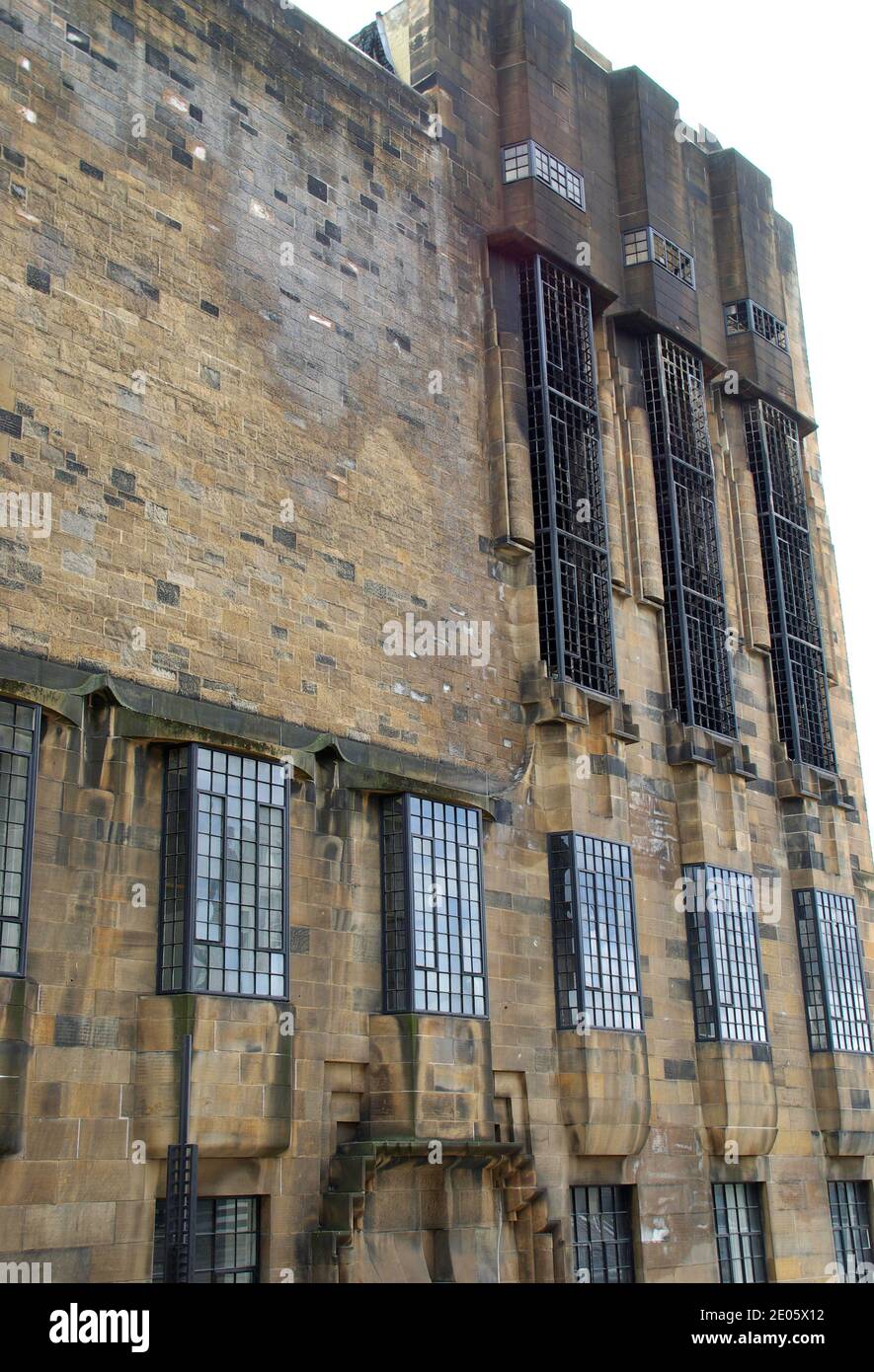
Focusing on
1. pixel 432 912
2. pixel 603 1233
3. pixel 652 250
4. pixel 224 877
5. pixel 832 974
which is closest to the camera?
pixel 224 877

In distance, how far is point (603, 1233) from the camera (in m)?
22.4

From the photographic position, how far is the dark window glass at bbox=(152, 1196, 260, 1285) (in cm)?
1697

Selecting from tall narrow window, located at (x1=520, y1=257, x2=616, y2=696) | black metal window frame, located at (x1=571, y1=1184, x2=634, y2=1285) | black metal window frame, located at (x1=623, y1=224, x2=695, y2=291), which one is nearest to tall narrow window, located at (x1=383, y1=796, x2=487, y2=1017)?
black metal window frame, located at (x1=571, y1=1184, x2=634, y2=1285)

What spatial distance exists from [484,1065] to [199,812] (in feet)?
19.4

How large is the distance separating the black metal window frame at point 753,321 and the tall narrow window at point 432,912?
53.6 feet

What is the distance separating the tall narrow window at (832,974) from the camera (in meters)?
28.0

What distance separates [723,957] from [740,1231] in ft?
15.7

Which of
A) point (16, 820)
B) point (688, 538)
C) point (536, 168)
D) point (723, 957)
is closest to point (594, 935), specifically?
point (723, 957)

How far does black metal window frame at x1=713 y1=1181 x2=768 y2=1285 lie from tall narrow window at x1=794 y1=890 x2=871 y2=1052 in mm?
3468

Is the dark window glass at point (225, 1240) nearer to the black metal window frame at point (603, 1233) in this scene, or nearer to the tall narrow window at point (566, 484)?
the black metal window frame at point (603, 1233)

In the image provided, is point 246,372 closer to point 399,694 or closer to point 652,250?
point 399,694

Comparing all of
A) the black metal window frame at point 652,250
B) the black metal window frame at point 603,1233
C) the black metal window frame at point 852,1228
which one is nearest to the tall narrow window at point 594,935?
the black metal window frame at point 603,1233

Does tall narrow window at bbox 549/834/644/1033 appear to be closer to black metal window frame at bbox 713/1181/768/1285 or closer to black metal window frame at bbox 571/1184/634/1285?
black metal window frame at bbox 571/1184/634/1285
